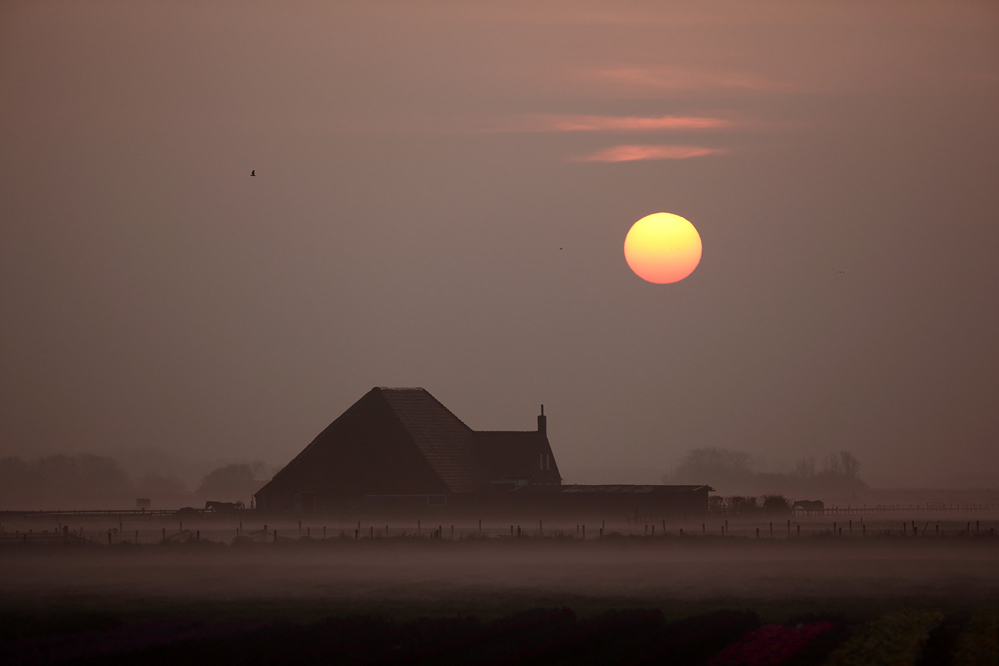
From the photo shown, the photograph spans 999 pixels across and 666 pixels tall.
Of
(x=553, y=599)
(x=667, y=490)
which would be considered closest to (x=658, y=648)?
(x=553, y=599)

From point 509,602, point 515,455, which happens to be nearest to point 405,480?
point 515,455

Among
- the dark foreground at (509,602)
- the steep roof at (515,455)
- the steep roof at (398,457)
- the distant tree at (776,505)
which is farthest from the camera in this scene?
the distant tree at (776,505)

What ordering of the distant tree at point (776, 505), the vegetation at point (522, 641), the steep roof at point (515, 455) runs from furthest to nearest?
the distant tree at point (776, 505) < the steep roof at point (515, 455) < the vegetation at point (522, 641)

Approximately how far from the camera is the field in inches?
1038

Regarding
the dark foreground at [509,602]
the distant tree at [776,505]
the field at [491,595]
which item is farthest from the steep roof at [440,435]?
the distant tree at [776,505]

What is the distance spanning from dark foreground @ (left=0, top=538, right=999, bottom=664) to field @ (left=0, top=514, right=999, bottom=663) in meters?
0.10

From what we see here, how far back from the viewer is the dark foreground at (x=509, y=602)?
2586 centimetres

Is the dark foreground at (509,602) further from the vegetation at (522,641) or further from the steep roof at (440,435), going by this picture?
the steep roof at (440,435)

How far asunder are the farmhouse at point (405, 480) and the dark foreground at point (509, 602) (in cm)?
1841

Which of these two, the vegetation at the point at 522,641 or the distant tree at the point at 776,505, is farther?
the distant tree at the point at 776,505

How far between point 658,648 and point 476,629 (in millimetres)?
5358

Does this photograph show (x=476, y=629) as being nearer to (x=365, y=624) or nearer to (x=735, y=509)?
(x=365, y=624)

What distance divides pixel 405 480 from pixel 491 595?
123 ft

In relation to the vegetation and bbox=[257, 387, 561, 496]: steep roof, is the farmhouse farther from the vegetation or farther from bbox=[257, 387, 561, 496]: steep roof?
the vegetation
